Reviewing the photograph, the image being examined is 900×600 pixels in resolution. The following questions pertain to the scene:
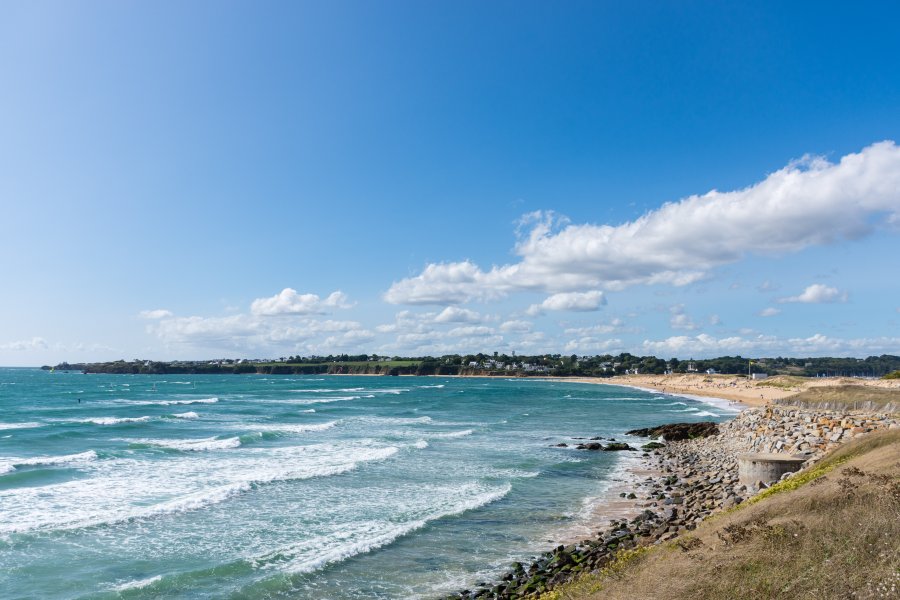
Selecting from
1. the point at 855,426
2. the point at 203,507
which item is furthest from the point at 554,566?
the point at 855,426

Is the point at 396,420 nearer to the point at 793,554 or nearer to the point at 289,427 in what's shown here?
the point at 289,427

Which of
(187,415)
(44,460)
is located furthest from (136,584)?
(187,415)

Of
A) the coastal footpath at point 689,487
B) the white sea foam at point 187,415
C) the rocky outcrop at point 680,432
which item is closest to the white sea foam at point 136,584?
the coastal footpath at point 689,487

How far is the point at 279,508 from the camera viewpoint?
22.6 metres

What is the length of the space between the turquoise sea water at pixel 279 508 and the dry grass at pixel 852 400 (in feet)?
41.4

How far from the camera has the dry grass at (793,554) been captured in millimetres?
7988

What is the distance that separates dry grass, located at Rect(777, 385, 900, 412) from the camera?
103 feet

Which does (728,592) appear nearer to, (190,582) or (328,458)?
(190,582)

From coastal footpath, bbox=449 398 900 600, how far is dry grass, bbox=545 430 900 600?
49cm

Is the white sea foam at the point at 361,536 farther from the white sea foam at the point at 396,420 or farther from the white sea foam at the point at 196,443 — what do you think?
the white sea foam at the point at 396,420

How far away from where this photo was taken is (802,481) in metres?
14.5

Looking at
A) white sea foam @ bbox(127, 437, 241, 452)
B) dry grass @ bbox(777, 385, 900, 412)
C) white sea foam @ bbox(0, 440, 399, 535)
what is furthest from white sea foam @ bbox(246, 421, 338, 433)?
dry grass @ bbox(777, 385, 900, 412)

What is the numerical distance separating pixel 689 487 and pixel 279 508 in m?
16.5

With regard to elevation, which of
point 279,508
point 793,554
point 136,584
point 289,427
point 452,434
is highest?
point 793,554
